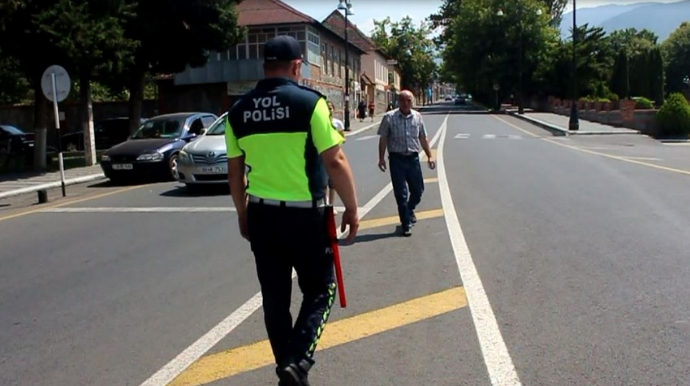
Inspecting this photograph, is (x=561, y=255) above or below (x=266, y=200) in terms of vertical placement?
below

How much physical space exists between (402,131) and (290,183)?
5743 millimetres

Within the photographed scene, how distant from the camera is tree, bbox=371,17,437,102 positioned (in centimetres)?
10938

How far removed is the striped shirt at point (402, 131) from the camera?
9.68 meters

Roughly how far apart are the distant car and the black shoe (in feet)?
44.0

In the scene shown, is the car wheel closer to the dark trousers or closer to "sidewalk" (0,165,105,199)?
"sidewalk" (0,165,105,199)

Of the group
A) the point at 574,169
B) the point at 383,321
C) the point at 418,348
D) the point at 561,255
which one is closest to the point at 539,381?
the point at 418,348

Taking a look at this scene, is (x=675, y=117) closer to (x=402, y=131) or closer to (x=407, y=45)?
(x=402, y=131)

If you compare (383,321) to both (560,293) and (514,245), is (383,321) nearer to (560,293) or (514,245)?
→ (560,293)

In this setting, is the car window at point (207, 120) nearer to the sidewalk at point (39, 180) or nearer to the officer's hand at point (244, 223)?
the sidewalk at point (39, 180)

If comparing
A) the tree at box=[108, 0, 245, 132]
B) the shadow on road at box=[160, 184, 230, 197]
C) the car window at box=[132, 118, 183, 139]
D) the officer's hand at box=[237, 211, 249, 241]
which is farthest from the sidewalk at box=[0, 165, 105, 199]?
the officer's hand at box=[237, 211, 249, 241]

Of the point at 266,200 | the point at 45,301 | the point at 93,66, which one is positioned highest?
the point at 93,66

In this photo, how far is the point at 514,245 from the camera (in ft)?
28.9

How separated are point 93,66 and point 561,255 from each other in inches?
687

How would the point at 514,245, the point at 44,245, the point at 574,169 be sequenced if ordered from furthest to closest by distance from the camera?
the point at 574,169
the point at 44,245
the point at 514,245
